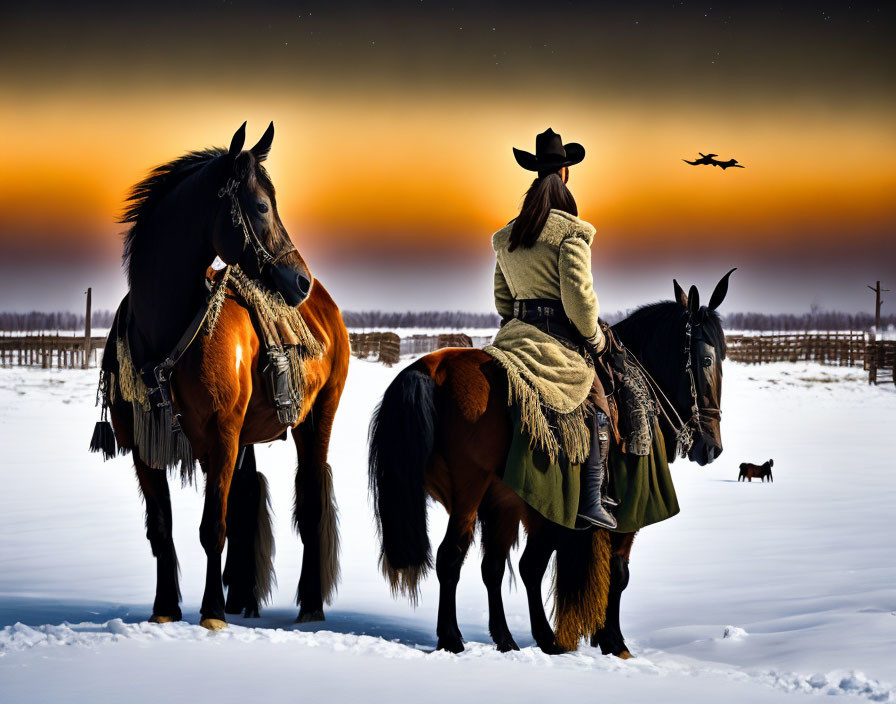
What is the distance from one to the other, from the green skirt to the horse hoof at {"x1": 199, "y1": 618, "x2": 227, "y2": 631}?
1526mm

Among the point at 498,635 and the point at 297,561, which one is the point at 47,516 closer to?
the point at 297,561

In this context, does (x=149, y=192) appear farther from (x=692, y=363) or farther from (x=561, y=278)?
(x=692, y=363)

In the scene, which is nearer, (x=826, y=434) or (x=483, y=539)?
(x=483, y=539)

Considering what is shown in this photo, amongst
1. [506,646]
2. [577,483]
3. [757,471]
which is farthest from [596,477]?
[757,471]

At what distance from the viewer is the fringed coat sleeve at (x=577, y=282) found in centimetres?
483

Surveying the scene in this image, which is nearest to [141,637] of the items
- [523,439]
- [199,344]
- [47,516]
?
[199,344]

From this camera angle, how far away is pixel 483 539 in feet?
16.7

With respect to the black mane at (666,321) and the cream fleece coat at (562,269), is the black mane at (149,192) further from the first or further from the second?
the black mane at (666,321)

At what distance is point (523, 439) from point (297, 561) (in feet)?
9.53

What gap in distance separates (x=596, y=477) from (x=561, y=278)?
0.97 m

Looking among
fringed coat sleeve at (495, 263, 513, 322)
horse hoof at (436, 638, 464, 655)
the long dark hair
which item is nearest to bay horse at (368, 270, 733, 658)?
horse hoof at (436, 638, 464, 655)

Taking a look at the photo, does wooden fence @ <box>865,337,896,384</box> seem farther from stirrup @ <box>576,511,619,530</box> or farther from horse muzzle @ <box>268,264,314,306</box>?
horse muzzle @ <box>268,264,314,306</box>

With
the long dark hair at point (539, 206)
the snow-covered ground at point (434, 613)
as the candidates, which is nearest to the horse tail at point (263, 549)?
the snow-covered ground at point (434, 613)

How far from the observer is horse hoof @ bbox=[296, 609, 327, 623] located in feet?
18.6
